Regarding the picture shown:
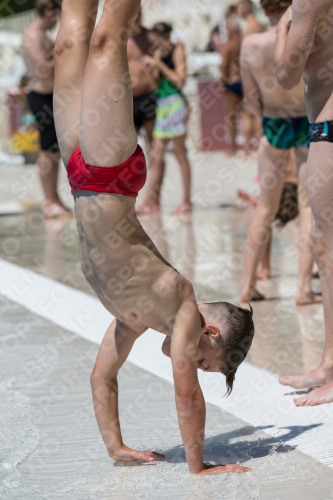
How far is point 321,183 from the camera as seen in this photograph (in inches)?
152

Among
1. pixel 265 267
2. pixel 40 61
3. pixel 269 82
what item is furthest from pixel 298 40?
pixel 40 61

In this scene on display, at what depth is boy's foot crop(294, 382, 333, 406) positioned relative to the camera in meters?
3.79

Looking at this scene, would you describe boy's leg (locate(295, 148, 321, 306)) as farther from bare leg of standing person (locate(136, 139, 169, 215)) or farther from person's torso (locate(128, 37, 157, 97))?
bare leg of standing person (locate(136, 139, 169, 215))

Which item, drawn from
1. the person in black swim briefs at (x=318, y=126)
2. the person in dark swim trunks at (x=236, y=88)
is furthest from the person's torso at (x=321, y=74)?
the person in dark swim trunks at (x=236, y=88)

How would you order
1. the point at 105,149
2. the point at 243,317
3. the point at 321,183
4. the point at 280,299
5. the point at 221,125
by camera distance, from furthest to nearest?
the point at 221,125
the point at 280,299
the point at 321,183
the point at 243,317
the point at 105,149

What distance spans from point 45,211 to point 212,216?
182cm

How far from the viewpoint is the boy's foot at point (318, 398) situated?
3791 millimetres

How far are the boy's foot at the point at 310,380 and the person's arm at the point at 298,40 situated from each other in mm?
1252

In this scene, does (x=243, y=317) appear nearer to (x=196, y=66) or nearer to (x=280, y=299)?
(x=280, y=299)

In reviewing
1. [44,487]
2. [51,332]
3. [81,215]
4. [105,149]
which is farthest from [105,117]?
[51,332]

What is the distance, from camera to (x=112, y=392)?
331 cm

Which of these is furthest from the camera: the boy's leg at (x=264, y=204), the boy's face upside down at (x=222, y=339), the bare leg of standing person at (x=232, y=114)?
the bare leg of standing person at (x=232, y=114)

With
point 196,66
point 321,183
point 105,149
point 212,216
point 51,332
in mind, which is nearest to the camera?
point 105,149

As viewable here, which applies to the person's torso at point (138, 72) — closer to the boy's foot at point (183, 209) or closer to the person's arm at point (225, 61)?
the boy's foot at point (183, 209)
